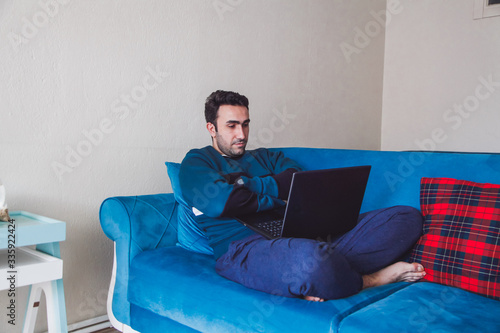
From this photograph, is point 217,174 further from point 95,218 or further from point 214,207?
point 95,218

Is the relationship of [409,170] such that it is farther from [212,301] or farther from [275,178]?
[212,301]

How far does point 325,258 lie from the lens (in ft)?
4.48

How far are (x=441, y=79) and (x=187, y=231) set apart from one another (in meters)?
2.75

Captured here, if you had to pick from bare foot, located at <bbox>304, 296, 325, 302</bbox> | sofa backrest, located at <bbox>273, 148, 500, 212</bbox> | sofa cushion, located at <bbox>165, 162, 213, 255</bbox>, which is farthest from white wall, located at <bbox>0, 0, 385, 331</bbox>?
bare foot, located at <bbox>304, 296, 325, 302</bbox>

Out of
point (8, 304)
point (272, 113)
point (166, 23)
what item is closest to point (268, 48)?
point (272, 113)

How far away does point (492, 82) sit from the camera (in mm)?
3516

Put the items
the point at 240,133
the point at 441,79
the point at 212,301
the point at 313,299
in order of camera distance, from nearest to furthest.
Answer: the point at 313,299
the point at 212,301
the point at 240,133
the point at 441,79

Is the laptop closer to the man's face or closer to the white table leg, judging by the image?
the man's face

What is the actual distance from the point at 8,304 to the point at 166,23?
1.54 metres

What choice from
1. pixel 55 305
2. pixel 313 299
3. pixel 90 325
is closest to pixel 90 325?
pixel 90 325

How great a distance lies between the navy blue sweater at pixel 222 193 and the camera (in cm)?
180

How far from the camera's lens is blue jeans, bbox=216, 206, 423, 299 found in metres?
1.37

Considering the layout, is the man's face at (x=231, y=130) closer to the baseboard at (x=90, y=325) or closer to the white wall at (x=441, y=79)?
the baseboard at (x=90, y=325)

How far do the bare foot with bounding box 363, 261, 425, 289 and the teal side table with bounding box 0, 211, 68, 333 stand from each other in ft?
3.56
